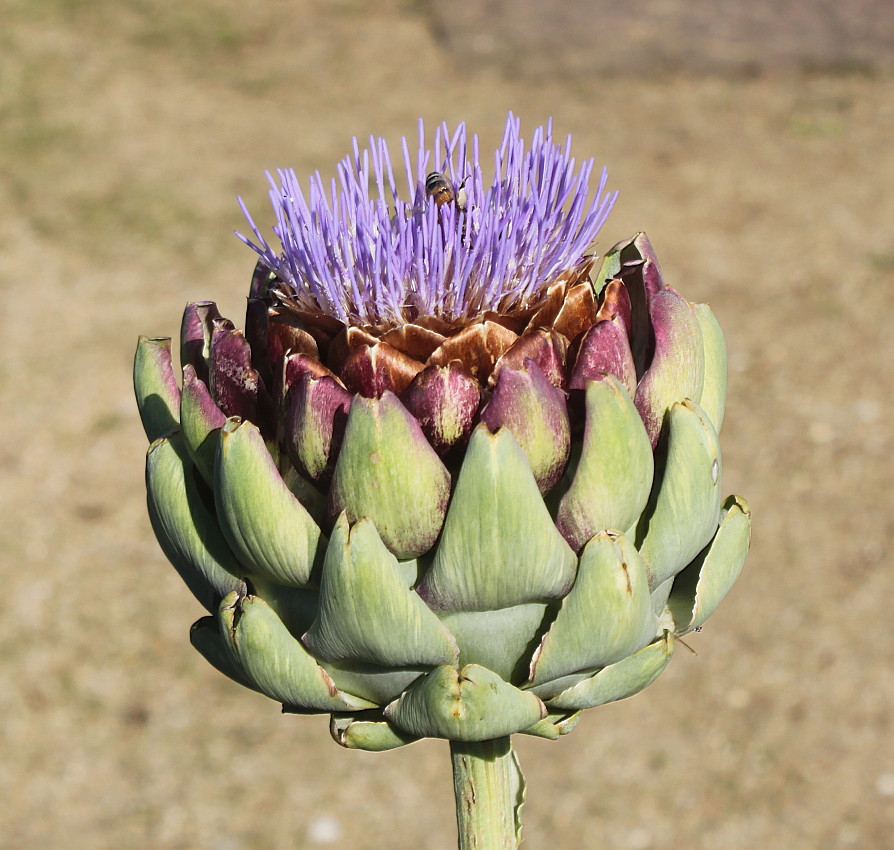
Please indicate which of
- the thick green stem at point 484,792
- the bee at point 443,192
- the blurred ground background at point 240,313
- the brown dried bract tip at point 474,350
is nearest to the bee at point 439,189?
the bee at point 443,192

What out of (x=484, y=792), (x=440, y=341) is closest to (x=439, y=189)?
(x=440, y=341)

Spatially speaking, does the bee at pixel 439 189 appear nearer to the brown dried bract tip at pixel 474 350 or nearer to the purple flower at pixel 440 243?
the purple flower at pixel 440 243

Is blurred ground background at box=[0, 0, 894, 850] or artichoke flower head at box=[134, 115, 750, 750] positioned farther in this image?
blurred ground background at box=[0, 0, 894, 850]

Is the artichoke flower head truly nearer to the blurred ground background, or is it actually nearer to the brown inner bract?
the brown inner bract

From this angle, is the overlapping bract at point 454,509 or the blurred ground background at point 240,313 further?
the blurred ground background at point 240,313

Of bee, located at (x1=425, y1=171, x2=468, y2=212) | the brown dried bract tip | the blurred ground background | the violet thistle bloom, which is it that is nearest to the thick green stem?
the violet thistle bloom

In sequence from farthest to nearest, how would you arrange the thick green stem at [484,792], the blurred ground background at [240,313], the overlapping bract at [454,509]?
the blurred ground background at [240,313]
the thick green stem at [484,792]
the overlapping bract at [454,509]

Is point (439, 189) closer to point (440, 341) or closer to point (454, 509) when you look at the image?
point (440, 341)

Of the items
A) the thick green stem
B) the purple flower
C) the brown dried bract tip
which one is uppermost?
the purple flower
